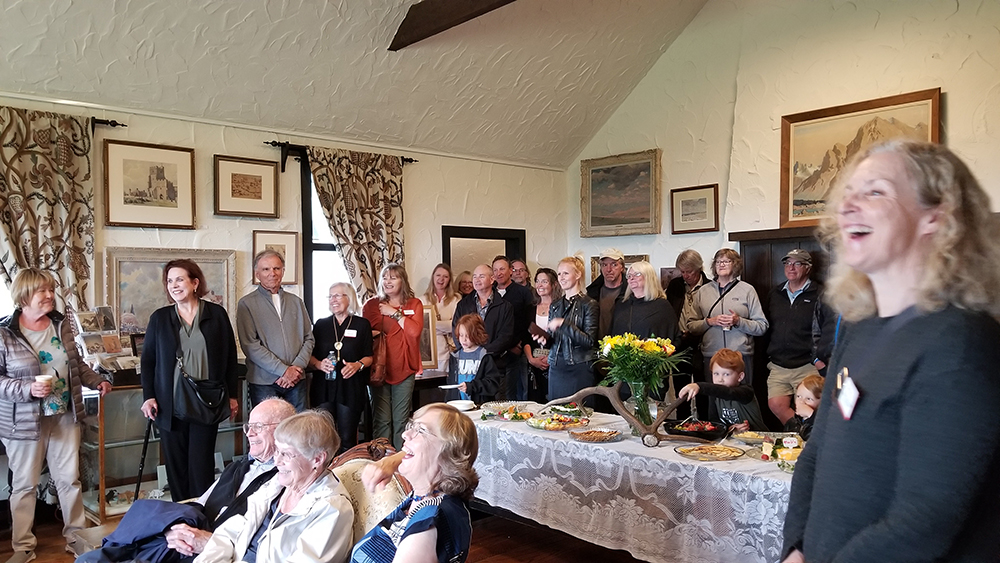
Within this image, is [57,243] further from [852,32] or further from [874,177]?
[852,32]

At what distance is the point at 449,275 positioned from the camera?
21.8ft

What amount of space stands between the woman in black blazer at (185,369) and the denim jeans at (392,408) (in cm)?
155

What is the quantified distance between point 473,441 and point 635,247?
19.2 feet

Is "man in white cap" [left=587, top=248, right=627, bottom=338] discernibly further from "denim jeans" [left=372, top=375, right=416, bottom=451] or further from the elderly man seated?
the elderly man seated

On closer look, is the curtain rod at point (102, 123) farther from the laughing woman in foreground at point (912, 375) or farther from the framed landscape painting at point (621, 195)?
the laughing woman in foreground at point (912, 375)

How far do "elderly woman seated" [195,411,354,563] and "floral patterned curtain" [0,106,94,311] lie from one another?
317 centimetres

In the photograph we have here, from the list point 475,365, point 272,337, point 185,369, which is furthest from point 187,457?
point 475,365

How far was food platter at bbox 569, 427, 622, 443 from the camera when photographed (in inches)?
126

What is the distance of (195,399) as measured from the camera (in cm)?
409

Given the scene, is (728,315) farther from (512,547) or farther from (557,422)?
(512,547)

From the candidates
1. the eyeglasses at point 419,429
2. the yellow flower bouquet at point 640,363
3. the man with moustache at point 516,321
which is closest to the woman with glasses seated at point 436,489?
the eyeglasses at point 419,429

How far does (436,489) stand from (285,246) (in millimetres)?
4389

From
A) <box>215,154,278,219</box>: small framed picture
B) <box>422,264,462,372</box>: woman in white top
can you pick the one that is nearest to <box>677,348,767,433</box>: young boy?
<box>422,264,462,372</box>: woman in white top

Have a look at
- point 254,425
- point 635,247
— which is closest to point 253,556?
point 254,425
